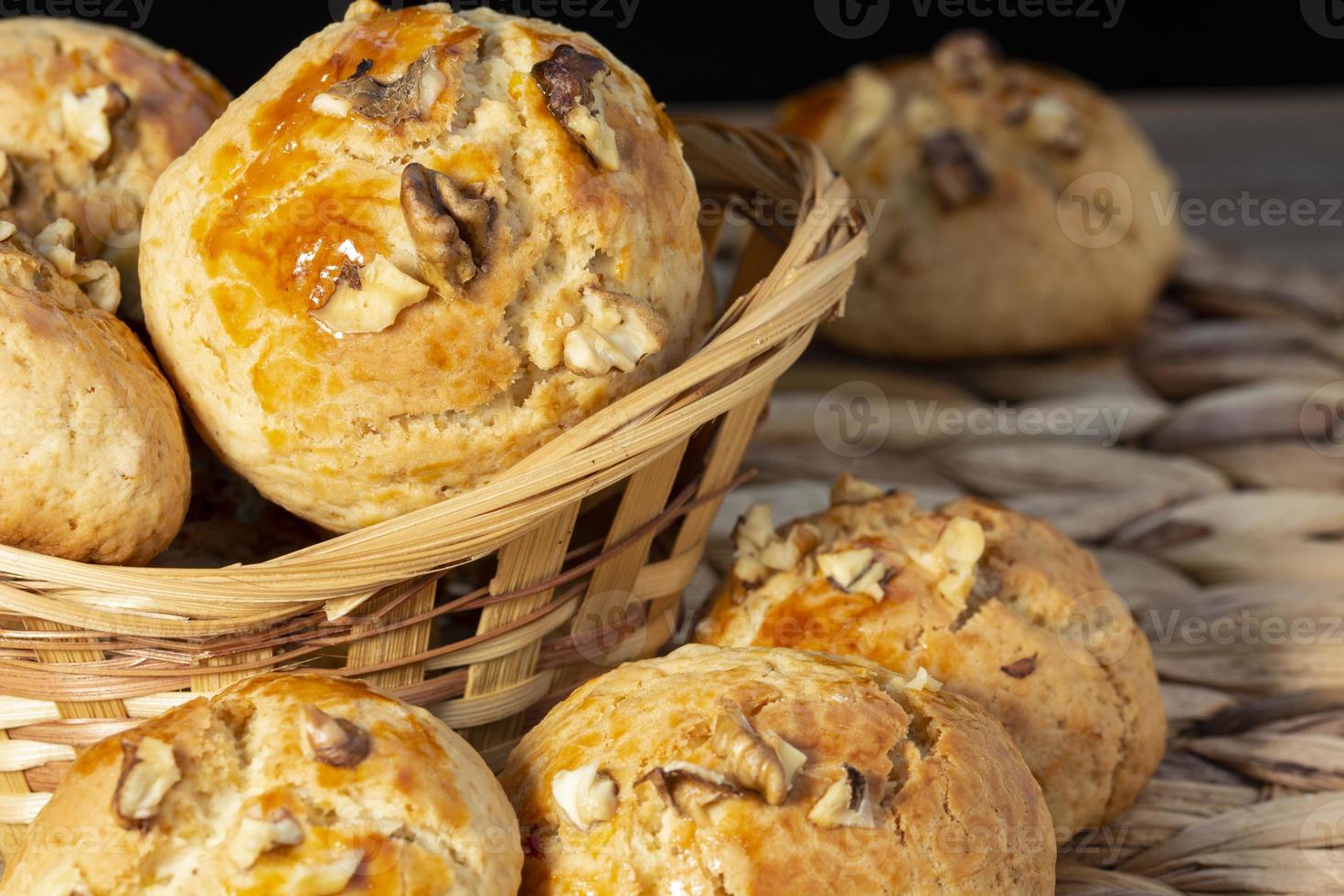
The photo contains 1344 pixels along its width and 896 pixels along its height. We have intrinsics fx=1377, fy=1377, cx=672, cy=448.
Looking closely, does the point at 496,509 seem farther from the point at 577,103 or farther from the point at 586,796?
the point at 577,103

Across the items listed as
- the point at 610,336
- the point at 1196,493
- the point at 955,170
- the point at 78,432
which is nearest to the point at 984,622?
the point at 610,336

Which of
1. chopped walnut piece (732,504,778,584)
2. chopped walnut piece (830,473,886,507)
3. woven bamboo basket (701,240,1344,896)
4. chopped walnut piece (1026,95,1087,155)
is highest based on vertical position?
chopped walnut piece (1026,95,1087,155)

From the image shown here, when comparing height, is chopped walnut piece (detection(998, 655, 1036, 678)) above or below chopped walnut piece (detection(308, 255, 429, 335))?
below

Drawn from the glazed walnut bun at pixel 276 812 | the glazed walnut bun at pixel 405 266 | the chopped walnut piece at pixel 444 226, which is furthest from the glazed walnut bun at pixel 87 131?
the glazed walnut bun at pixel 276 812

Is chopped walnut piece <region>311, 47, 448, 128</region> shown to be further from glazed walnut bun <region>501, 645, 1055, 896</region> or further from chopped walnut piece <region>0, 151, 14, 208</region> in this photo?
glazed walnut bun <region>501, 645, 1055, 896</region>

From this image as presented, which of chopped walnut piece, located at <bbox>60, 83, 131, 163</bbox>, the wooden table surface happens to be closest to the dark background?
the wooden table surface

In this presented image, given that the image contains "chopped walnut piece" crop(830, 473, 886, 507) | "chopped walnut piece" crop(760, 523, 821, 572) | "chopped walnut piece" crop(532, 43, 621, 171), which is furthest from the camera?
"chopped walnut piece" crop(830, 473, 886, 507)

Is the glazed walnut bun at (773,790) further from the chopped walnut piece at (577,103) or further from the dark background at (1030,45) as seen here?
the dark background at (1030,45)

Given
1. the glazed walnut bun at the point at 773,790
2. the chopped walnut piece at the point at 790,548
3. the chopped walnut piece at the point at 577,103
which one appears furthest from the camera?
the chopped walnut piece at the point at 790,548
